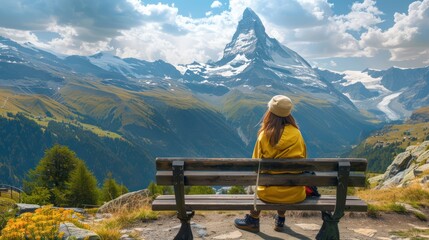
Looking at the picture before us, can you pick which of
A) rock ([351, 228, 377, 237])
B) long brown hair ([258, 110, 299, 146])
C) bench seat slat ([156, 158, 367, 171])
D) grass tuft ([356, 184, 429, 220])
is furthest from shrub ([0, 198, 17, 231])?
grass tuft ([356, 184, 429, 220])

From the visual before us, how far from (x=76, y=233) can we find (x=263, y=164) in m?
3.80

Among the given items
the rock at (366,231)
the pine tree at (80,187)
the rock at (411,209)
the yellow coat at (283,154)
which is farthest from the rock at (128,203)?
the pine tree at (80,187)

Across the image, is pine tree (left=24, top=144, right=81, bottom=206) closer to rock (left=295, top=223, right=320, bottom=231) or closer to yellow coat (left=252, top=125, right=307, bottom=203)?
rock (left=295, top=223, right=320, bottom=231)

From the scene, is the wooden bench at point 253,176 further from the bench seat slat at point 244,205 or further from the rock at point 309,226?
the rock at point 309,226

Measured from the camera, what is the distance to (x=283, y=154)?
8375 mm

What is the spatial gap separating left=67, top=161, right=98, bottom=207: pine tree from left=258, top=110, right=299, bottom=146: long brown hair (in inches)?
1763

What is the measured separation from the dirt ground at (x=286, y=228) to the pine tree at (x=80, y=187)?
1626 inches

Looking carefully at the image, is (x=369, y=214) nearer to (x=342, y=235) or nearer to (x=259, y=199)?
(x=342, y=235)

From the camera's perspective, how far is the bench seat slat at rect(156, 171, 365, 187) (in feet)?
25.5

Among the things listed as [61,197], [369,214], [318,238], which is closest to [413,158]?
[369,214]

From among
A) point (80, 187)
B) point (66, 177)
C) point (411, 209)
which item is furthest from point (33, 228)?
point (66, 177)

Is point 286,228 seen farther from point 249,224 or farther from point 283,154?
point 283,154

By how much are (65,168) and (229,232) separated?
46.9 m

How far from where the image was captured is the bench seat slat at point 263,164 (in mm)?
7617
